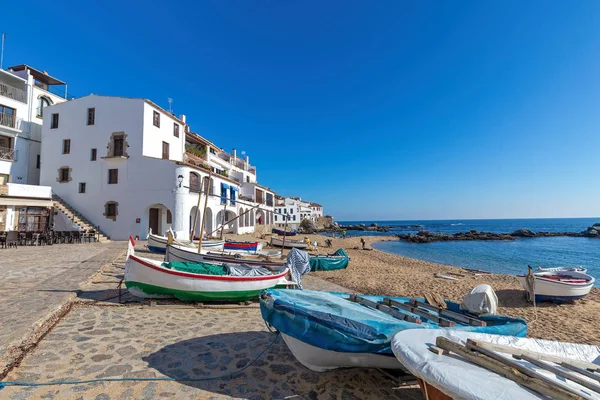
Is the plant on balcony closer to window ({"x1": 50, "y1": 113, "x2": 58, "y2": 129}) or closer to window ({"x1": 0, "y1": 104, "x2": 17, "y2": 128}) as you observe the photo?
window ({"x1": 50, "y1": 113, "x2": 58, "y2": 129})

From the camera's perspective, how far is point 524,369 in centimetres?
305

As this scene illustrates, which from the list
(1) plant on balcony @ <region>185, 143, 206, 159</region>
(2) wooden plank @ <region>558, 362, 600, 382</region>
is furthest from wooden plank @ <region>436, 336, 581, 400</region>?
(1) plant on balcony @ <region>185, 143, 206, 159</region>

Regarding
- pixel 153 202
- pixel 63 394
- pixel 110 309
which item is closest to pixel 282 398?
pixel 63 394

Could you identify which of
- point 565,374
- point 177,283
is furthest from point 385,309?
point 177,283

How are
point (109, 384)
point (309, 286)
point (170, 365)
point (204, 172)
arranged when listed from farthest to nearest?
point (204, 172) < point (309, 286) < point (170, 365) < point (109, 384)

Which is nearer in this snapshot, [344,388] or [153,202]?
[344,388]

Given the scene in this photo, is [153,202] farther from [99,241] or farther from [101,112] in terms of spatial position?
[101,112]

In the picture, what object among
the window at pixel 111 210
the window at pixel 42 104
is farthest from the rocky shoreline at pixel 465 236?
the window at pixel 42 104

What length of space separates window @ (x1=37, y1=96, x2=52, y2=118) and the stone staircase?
931 cm

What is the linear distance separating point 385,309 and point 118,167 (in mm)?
26331

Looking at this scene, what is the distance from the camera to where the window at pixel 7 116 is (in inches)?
987

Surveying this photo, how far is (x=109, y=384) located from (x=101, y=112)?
2795 cm

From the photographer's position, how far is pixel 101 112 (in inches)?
1006

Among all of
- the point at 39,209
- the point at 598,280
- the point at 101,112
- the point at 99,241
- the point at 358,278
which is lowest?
the point at 598,280
